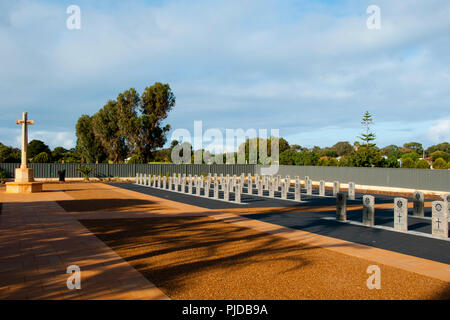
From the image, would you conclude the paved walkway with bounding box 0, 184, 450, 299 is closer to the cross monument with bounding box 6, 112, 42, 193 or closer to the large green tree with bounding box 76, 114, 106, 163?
the cross monument with bounding box 6, 112, 42, 193

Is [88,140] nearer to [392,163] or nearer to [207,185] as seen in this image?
[207,185]

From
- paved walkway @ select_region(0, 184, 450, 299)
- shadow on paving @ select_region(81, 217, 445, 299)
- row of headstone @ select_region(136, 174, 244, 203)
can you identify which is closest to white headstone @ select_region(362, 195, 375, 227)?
paved walkway @ select_region(0, 184, 450, 299)

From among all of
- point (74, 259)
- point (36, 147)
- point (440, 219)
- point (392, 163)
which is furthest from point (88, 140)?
point (440, 219)

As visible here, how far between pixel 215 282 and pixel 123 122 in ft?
151

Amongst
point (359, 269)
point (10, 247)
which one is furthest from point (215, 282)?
point (10, 247)

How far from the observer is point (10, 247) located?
7.88 meters

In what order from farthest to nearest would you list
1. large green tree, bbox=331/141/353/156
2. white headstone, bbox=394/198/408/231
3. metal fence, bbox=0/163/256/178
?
large green tree, bbox=331/141/353/156
metal fence, bbox=0/163/256/178
white headstone, bbox=394/198/408/231

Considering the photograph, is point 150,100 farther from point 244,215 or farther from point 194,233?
point 194,233

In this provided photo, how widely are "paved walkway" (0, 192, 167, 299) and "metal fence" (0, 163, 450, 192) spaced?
23.6 meters

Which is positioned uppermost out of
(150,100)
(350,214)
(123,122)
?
(150,100)

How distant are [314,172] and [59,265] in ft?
110

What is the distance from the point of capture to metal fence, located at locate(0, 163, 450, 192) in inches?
983

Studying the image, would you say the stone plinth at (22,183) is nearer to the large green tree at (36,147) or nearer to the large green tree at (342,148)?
the large green tree at (36,147)
